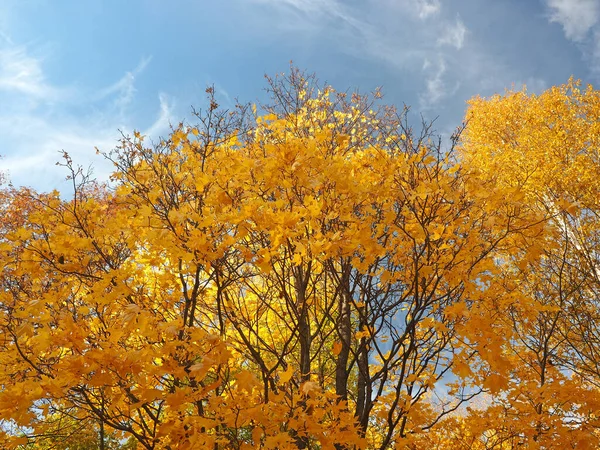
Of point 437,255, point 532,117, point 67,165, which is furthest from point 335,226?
point 532,117

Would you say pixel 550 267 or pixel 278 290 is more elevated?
pixel 550 267

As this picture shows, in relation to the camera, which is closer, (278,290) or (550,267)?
(278,290)

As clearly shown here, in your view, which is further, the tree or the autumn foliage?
the tree

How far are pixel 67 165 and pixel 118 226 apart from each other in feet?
4.89

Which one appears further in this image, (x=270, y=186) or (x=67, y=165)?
(x=67, y=165)

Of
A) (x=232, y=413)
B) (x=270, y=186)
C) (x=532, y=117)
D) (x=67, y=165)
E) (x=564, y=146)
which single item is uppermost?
(x=532, y=117)

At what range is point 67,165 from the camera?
15.0 feet

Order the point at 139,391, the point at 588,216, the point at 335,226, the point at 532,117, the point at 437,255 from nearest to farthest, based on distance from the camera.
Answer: the point at 139,391 < the point at 437,255 < the point at 335,226 < the point at 588,216 < the point at 532,117

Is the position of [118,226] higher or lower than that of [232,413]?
higher

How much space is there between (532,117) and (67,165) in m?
12.6

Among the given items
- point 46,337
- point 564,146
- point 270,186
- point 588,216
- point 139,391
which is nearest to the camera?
point 46,337

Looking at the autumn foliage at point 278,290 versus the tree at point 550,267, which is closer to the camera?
the autumn foliage at point 278,290

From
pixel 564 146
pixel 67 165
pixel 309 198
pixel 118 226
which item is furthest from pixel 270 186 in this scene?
pixel 564 146

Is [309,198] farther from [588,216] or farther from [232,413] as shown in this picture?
[588,216]
